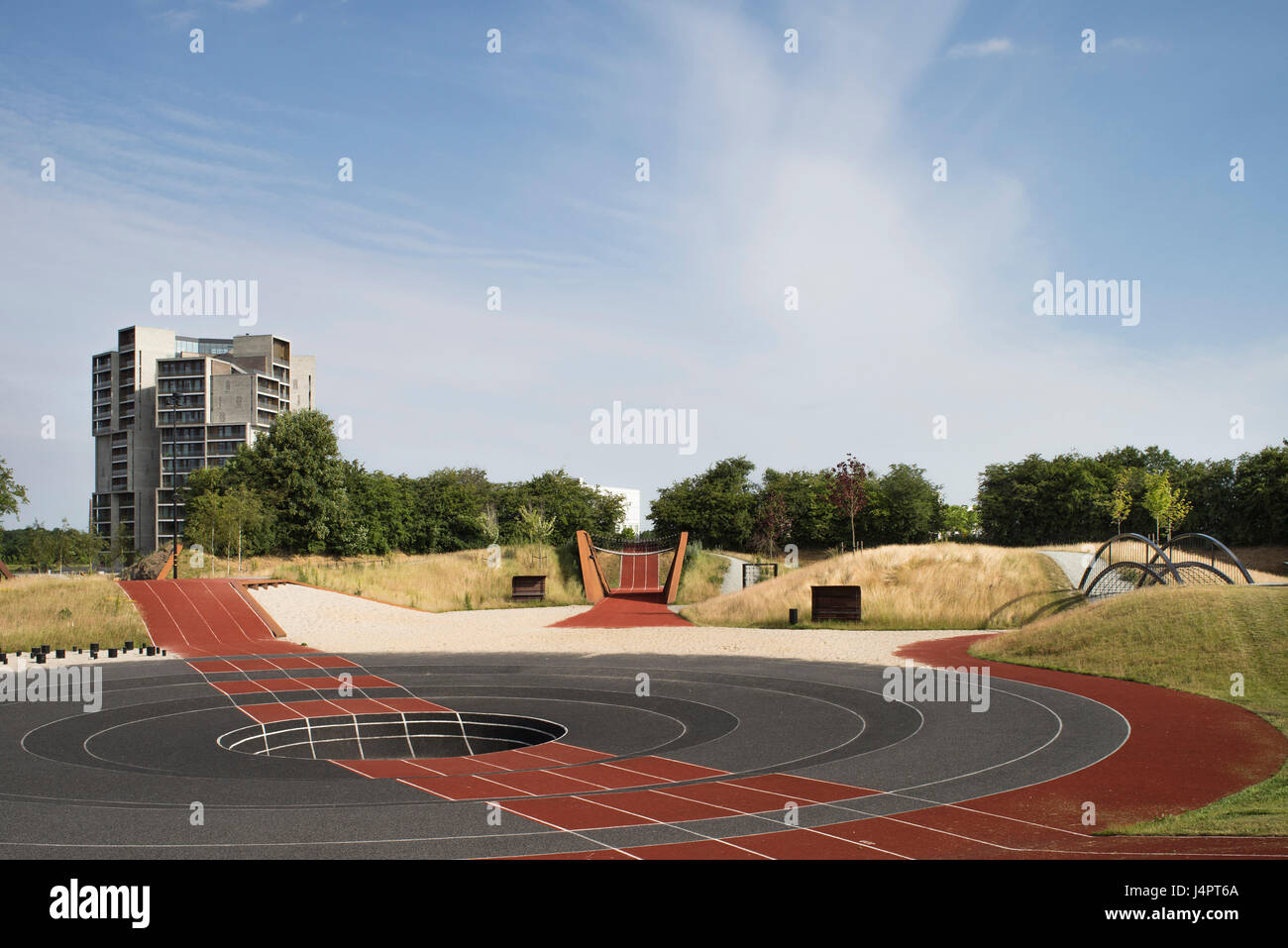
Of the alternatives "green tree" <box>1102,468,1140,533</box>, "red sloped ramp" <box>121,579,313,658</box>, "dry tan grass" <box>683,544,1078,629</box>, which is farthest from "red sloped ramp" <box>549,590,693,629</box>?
"green tree" <box>1102,468,1140,533</box>

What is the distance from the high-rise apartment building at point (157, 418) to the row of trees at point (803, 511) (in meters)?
61.7

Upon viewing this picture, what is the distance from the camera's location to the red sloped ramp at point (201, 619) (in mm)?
23547

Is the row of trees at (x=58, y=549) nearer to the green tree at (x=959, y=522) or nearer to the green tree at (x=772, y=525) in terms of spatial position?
the green tree at (x=772, y=525)

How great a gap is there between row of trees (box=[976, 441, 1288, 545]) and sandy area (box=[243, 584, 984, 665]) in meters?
36.6

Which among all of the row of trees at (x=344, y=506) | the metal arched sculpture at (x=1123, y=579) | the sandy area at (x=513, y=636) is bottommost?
the sandy area at (x=513, y=636)

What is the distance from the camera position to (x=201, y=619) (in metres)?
26.6

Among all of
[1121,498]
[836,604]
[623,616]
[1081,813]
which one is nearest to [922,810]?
[1081,813]

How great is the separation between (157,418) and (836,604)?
10148 centimetres

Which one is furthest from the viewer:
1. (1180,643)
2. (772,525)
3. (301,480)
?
(301,480)

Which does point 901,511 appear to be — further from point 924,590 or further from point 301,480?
point 301,480

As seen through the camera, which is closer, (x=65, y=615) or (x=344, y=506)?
(x=65, y=615)

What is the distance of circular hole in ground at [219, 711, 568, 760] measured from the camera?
13.1 metres

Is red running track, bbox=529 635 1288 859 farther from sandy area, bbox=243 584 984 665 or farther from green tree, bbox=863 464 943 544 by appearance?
green tree, bbox=863 464 943 544

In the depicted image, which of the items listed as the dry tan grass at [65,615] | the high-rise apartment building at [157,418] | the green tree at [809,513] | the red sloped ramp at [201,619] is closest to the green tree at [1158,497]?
the green tree at [809,513]
